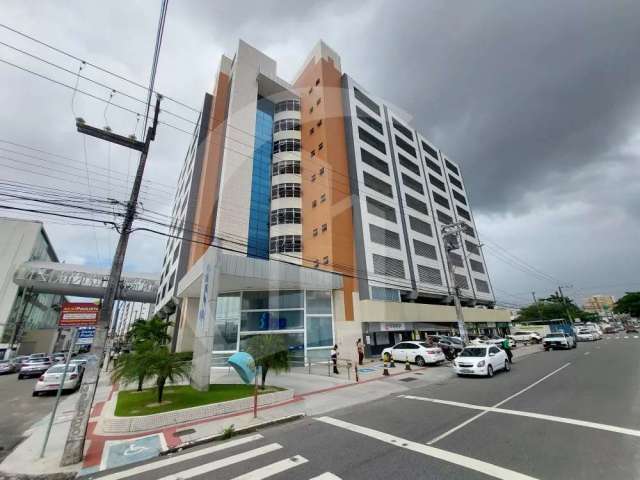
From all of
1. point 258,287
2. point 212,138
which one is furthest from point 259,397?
point 212,138

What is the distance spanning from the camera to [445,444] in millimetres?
6340

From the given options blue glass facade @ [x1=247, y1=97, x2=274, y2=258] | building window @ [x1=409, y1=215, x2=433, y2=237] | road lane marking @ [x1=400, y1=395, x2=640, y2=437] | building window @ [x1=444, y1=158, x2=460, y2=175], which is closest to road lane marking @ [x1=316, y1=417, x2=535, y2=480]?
road lane marking @ [x1=400, y1=395, x2=640, y2=437]

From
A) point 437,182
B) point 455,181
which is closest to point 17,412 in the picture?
point 437,182

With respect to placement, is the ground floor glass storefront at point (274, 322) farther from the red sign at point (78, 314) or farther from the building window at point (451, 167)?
the building window at point (451, 167)

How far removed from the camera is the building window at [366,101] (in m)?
37.2

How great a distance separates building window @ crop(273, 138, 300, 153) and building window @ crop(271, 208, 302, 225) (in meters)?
8.27

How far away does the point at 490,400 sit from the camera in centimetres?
1002

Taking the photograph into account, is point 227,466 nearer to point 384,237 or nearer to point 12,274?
point 384,237

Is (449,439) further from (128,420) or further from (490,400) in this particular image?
(128,420)

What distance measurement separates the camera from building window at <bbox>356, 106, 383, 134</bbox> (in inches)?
1408

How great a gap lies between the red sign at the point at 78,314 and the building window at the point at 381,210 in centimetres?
2574

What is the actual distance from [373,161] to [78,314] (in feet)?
107

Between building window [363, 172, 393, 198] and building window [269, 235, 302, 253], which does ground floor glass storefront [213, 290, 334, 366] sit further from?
building window [363, 172, 393, 198]

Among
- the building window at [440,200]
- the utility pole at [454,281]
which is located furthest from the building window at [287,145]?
the building window at [440,200]
